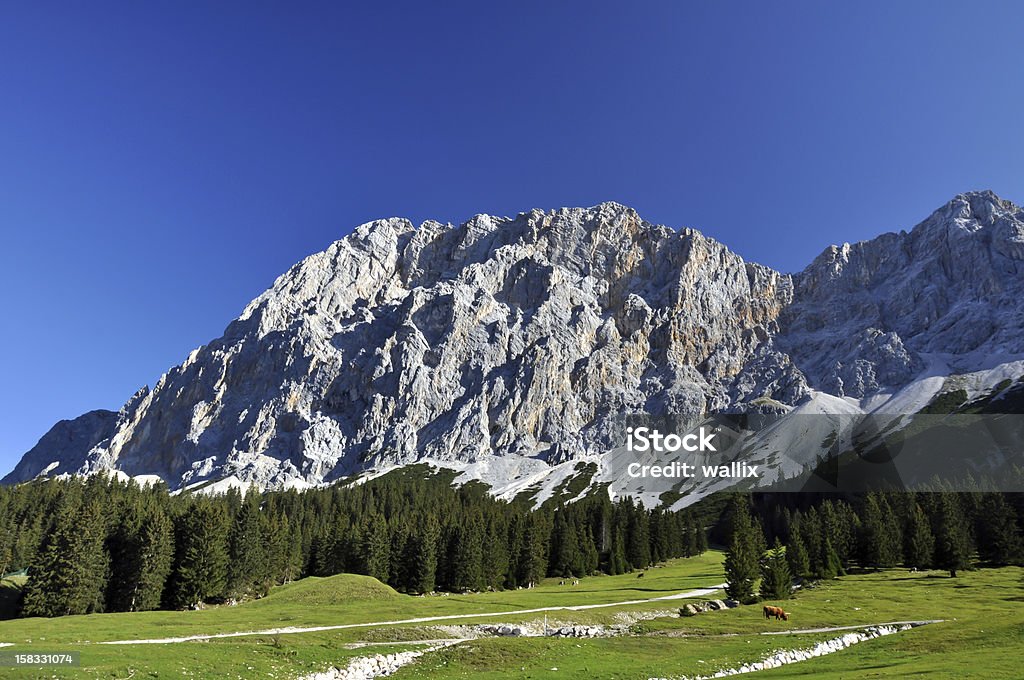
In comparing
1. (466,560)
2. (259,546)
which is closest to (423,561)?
(466,560)

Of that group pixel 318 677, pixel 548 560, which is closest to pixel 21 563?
pixel 548 560

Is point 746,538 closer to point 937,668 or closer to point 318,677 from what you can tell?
point 937,668

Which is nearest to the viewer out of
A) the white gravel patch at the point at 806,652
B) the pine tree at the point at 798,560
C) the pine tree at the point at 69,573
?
the white gravel patch at the point at 806,652

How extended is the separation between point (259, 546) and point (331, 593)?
78.4ft

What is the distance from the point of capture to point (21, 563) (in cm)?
10812

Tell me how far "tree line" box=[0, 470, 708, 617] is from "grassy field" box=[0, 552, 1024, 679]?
14.1 m

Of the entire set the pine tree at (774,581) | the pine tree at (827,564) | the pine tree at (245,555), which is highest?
the pine tree at (245,555)

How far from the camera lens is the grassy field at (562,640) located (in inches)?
1233

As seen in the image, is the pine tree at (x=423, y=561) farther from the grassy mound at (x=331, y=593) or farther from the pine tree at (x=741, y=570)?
the pine tree at (x=741, y=570)

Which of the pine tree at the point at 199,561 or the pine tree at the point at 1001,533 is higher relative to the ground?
the pine tree at the point at 199,561

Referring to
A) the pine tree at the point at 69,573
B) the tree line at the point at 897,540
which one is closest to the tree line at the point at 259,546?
the pine tree at the point at 69,573

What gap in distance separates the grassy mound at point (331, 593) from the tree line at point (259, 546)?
12.3 meters

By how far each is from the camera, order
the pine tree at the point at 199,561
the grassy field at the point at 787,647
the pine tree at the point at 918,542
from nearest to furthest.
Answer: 1. the grassy field at the point at 787,647
2. the pine tree at the point at 199,561
3. the pine tree at the point at 918,542

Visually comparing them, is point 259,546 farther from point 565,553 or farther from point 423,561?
point 565,553
